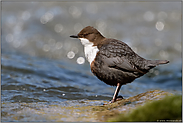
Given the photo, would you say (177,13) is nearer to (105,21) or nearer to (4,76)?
(105,21)

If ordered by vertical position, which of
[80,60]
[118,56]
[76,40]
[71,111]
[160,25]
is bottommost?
[71,111]

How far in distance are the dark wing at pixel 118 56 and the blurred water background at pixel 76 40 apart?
2647 millimetres

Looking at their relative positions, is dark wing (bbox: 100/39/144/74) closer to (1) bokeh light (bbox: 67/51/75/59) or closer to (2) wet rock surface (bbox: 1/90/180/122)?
(2) wet rock surface (bbox: 1/90/180/122)

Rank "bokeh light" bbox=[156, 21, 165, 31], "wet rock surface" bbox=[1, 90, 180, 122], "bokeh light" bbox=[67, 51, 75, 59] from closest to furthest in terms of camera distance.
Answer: "wet rock surface" bbox=[1, 90, 180, 122]
"bokeh light" bbox=[67, 51, 75, 59]
"bokeh light" bbox=[156, 21, 165, 31]

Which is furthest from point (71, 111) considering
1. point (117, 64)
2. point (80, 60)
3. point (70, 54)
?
point (70, 54)

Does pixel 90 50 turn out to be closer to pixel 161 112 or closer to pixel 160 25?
pixel 161 112

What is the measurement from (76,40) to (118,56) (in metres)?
7.66

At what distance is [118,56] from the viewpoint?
3.84 metres

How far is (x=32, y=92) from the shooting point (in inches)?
209

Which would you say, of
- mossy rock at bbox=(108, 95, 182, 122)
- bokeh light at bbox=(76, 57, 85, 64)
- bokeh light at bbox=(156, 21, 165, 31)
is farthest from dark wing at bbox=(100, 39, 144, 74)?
bokeh light at bbox=(156, 21, 165, 31)

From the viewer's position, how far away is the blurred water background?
743cm

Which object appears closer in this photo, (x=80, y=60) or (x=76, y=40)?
(x=80, y=60)

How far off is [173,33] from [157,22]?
98 centimetres

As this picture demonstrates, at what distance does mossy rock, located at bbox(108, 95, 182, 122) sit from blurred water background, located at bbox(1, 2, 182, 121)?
12.7 feet
